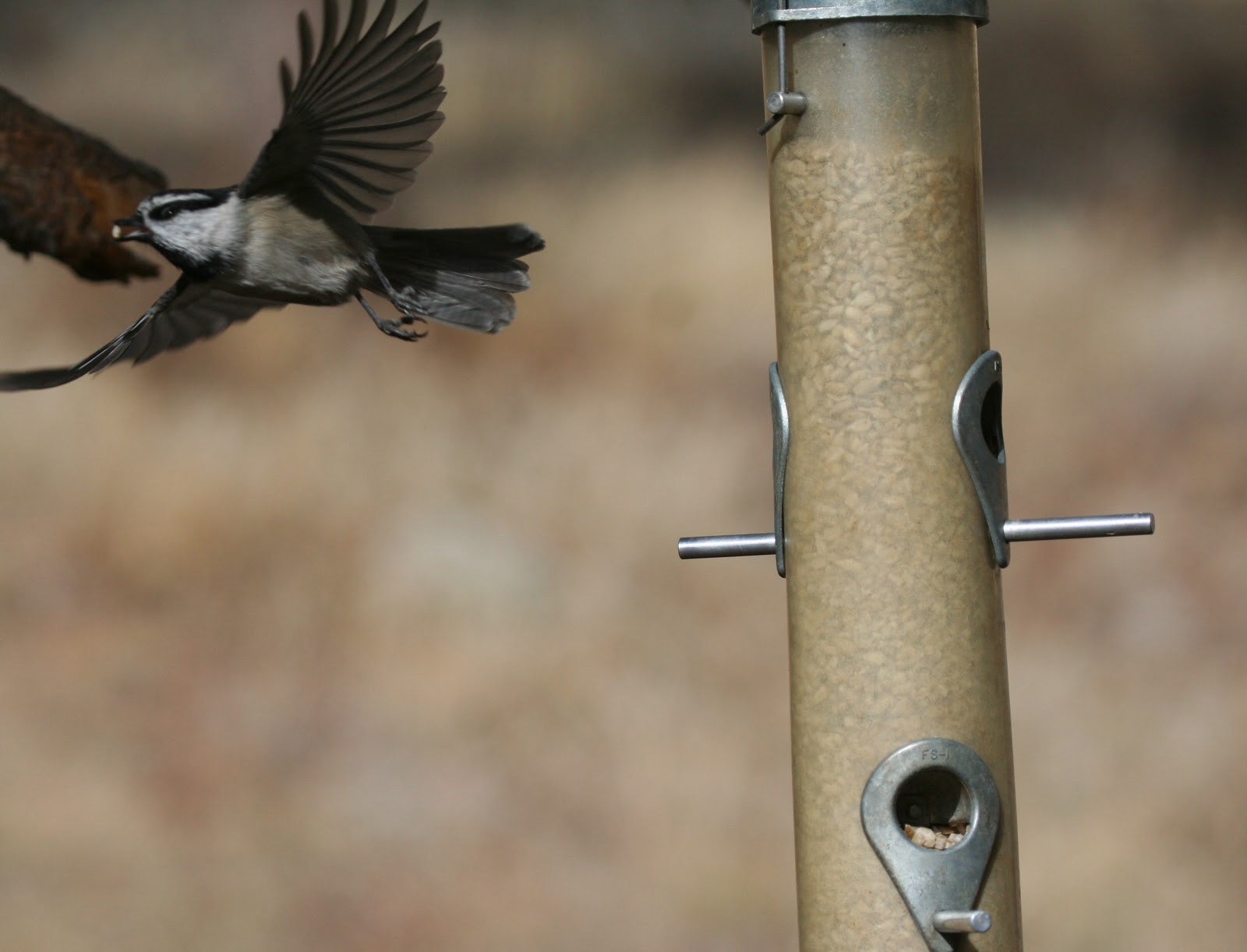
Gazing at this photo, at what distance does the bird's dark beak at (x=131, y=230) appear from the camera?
64.5 inches

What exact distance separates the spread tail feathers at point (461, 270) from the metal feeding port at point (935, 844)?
69 centimetres

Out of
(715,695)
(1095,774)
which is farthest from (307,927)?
(1095,774)

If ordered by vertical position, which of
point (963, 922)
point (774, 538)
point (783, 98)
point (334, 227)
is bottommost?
point (963, 922)

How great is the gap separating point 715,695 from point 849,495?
2087 millimetres

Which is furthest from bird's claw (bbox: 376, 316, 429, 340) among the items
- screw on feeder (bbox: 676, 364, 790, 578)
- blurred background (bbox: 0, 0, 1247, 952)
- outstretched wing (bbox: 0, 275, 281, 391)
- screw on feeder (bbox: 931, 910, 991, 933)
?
blurred background (bbox: 0, 0, 1247, 952)

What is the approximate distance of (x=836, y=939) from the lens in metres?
1.76

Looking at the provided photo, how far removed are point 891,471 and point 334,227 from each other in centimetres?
68

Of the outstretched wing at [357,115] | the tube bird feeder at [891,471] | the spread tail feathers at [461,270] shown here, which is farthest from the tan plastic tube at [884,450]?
the outstretched wing at [357,115]

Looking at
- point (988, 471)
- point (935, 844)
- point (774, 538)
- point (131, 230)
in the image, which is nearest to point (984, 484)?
point (988, 471)

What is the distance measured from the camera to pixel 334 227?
5.95ft

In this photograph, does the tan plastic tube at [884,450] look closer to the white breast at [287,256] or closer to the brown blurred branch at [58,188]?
the white breast at [287,256]

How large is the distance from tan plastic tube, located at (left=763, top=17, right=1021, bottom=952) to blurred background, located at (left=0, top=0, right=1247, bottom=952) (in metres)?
1.92

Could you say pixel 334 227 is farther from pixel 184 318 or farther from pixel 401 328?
pixel 184 318

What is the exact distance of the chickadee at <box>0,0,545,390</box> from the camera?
5.23 feet
